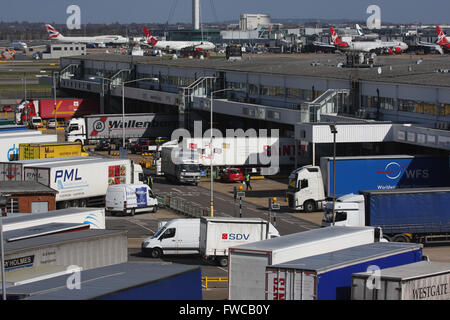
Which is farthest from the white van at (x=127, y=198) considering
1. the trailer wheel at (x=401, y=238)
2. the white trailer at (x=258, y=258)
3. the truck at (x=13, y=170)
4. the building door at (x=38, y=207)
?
the white trailer at (x=258, y=258)

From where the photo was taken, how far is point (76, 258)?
1085 inches

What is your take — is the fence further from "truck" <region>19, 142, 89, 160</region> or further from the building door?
the building door

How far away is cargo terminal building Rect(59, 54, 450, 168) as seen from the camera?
55.6 meters

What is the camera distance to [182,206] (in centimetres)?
4872

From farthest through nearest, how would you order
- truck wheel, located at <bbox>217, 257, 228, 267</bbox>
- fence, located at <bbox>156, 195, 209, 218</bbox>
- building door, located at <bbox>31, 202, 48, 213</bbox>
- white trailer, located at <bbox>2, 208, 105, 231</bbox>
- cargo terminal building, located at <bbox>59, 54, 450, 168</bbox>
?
1. cargo terminal building, located at <bbox>59, 54, 450, 168</bbox>
2. fence, located at <bbox>156, 195, 209, 218</bbox>
3. building door, located at <bbox>31, 202, 48, 213</bbox>
4. truck wheel, located at <bbox>217, 257, 228, 267</bbox>
5. white trailer, located at <bbox>2, 208, 105, 231</bbox>

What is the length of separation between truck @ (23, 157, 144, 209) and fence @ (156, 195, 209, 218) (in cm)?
256

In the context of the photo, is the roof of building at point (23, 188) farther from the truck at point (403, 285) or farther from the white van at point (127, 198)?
the truck at point (403, 285)

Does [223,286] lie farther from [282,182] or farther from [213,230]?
[282,182]

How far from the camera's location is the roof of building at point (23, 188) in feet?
134

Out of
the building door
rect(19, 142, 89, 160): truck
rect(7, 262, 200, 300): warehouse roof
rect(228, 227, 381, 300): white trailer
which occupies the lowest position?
the building door

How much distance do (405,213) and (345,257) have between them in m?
14.8

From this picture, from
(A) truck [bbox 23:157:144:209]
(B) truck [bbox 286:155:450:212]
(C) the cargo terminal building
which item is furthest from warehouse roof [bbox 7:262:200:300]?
(C) the cargo terminal building
